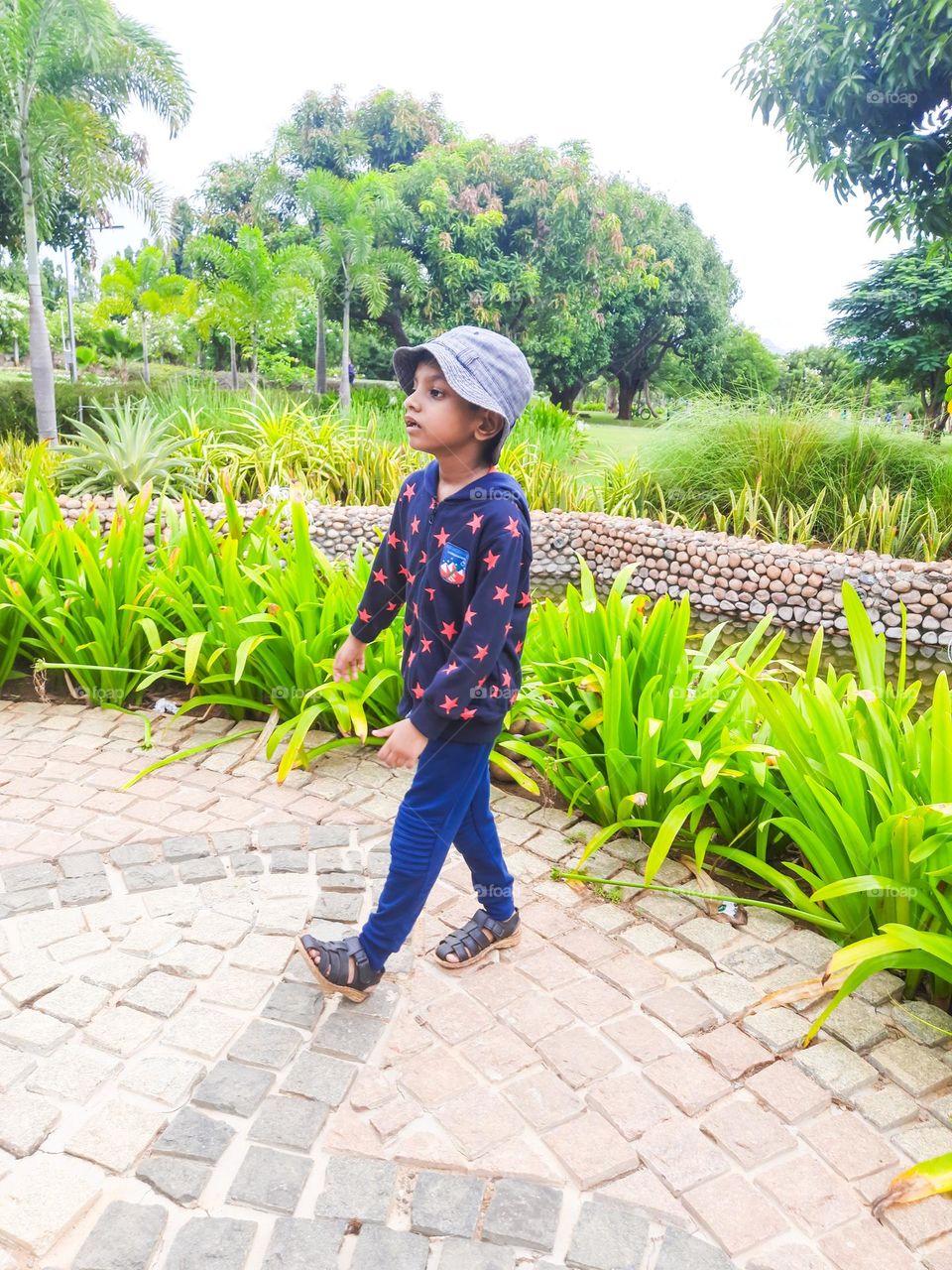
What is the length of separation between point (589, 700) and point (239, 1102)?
5.52 feet

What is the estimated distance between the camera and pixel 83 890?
7.86 ft

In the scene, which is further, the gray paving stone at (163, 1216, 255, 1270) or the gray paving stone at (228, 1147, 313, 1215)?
the gray paving stone at (228, 1147, 313, 1215)

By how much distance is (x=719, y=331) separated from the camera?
92.4ft

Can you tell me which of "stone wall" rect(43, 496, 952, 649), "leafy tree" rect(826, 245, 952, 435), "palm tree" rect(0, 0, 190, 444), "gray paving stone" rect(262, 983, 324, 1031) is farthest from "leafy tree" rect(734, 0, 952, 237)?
"leafy tree" rect(826, 245, 952, 435)

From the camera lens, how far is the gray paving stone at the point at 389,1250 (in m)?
1.39

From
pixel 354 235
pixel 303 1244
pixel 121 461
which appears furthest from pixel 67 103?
pixel 303 1244

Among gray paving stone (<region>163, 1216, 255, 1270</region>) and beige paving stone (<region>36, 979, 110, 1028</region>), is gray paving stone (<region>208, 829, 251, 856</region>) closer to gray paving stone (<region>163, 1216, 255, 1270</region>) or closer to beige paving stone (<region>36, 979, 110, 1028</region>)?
beige paving stone (<region>36, 979, 110, 1028</region>)

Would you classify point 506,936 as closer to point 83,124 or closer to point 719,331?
point 83,124

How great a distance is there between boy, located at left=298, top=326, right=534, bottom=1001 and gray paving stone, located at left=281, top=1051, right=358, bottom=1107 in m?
0.19

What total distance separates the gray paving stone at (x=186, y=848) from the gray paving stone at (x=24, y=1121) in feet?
2.95

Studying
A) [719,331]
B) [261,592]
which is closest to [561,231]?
[719,331]

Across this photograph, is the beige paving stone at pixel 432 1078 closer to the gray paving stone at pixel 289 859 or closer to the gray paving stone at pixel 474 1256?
the gray paving stone at pixel 474 1256

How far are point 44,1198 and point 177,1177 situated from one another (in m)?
0.22

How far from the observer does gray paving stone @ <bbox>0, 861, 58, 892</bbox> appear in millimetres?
2410
